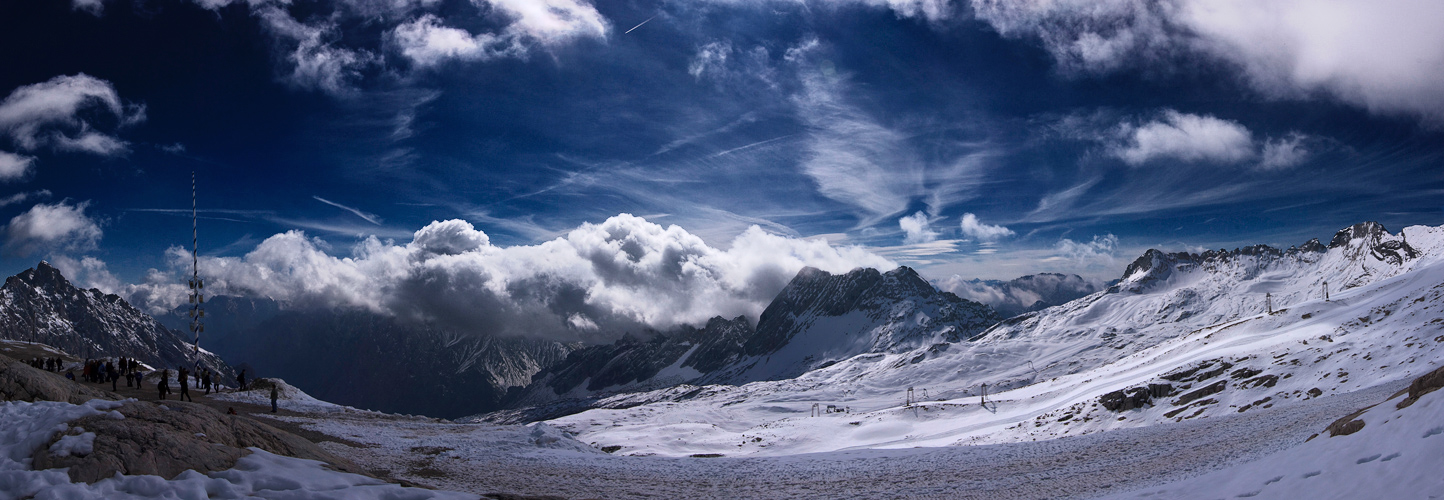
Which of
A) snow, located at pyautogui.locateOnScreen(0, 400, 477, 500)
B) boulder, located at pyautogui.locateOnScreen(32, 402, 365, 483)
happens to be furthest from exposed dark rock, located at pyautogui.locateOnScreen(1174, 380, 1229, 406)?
boulder, located at pyautogui.locateOnScreen(32, 402, 365, 483)

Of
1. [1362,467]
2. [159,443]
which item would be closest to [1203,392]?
[1362,467]

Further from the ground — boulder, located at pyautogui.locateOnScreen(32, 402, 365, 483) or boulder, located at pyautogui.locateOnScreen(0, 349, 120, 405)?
boulder, located at pyautogui.locateOnScreen(0, 349, 120, 405)

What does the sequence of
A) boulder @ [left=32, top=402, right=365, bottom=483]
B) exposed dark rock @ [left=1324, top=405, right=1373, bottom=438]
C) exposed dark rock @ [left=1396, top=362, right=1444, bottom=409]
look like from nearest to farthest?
boulder @ [left=32, top=402, right=365, bottom=483], exposed dark rock @ [left=1396, top=362, right=1444, bottom=409], exposed dark rock @ [left=1324, top=405, right=1373, bottom=438]

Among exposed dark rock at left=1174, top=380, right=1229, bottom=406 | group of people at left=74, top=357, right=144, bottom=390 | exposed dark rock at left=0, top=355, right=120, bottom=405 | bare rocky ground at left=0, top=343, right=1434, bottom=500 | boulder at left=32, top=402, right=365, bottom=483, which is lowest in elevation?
exposed dark rock at left=1174, top=380, right=1229, bottom=406

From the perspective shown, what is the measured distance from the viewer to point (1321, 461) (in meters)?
14.2

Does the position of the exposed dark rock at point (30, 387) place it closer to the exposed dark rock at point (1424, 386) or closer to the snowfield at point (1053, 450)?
the snowfield at point (1053, 450)

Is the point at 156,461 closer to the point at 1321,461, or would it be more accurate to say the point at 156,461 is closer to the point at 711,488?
the point at 711,488

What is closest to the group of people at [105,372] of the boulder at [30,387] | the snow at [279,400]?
the snow at [279,400]

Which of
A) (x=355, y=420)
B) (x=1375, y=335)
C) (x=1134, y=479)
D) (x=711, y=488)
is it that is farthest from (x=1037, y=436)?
(x=355, y=420)

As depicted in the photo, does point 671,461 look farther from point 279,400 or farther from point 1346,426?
point 279,400

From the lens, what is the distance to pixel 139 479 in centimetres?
1215

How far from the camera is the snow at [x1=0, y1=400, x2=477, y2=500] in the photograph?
11734 millimetres

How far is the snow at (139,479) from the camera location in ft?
38.5

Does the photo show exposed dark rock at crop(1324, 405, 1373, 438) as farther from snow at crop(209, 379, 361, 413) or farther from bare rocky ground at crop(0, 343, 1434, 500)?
snow at crop(209, 379, 361, 413)
